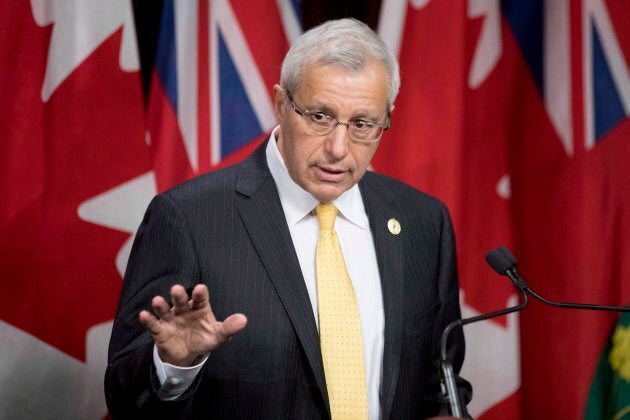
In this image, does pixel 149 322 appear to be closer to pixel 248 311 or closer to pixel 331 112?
pixel 248 311

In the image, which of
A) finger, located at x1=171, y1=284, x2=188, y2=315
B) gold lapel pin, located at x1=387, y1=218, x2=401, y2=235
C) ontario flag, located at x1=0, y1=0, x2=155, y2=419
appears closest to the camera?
finger, located at x1=171, y1=284, x2=188, y2=315

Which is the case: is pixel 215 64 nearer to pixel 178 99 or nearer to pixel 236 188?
pixel 178 99

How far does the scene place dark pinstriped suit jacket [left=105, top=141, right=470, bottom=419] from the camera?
1.88m

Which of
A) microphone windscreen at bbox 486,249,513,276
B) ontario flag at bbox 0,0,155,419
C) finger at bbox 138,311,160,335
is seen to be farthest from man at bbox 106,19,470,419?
ontario flag at bbox 0,0,155,419

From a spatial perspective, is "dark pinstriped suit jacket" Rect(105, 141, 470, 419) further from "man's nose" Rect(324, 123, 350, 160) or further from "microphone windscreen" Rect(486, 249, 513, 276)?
"microphone windscreen" Rect(486, 249, 513, 276)

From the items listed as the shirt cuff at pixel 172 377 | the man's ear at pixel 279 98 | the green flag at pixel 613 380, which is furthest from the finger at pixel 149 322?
the green flag at pixel 613 380

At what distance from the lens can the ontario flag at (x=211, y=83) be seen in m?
2.76

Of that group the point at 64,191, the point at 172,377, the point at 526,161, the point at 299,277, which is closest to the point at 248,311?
the point at 299,277

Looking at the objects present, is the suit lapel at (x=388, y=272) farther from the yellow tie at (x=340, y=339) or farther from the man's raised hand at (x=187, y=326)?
the man's raised hand at (x=187, y=326)

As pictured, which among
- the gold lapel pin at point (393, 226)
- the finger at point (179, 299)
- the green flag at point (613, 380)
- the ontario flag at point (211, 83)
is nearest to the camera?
the finger at point (179, 299)

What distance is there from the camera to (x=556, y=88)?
117 inches

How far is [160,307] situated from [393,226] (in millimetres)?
737

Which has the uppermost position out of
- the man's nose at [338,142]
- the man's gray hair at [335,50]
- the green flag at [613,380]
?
the man's gray hair at [335,50]

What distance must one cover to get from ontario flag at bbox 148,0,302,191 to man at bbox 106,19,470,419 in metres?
0.69
